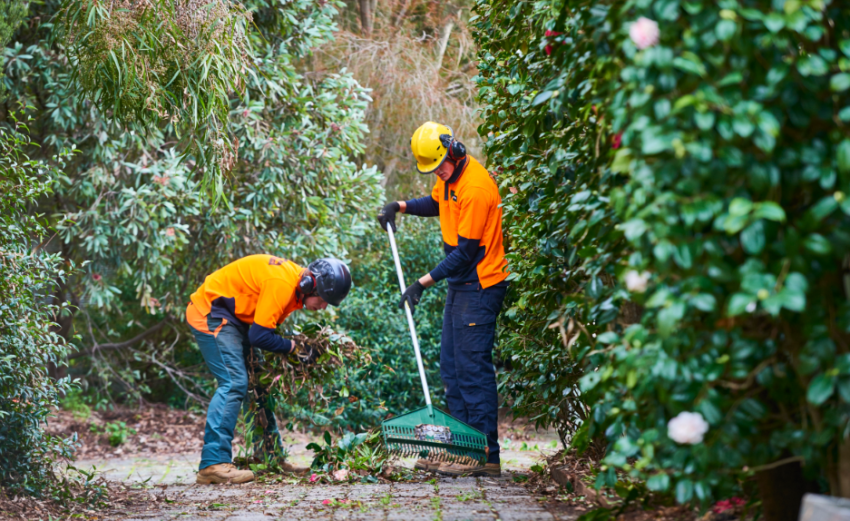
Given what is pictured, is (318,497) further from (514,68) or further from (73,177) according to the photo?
(73,177)

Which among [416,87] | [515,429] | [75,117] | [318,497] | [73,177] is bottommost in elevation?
[515,429]

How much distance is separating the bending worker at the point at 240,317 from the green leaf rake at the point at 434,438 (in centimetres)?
77

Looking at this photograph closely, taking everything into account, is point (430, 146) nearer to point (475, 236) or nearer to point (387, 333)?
point (475, 236)

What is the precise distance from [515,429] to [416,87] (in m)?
4.39

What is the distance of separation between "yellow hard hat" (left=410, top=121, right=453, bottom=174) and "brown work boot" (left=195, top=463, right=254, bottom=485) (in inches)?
94.5

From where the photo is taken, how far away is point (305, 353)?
5297 millimetres

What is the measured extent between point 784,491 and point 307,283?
329 centimetres

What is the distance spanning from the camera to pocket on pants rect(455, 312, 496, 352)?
4.89m

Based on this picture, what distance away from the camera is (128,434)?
8086mm

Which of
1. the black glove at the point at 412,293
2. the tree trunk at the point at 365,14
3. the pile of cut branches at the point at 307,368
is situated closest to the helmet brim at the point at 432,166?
the black glove at the point at 412,293

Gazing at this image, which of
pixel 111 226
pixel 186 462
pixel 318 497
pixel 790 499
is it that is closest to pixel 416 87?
pixel 111 226

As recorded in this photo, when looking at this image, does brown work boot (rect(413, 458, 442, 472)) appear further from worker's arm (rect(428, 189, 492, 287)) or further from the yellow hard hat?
the yellow hard hat

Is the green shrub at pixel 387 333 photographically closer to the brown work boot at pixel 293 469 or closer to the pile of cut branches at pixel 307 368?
the pile of cut branches at pixel 307 368

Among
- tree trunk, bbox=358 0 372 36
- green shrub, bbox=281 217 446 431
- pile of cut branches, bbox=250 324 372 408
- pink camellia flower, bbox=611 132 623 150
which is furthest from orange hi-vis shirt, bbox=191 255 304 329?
tree trunk, bbox=358 0 372 36
